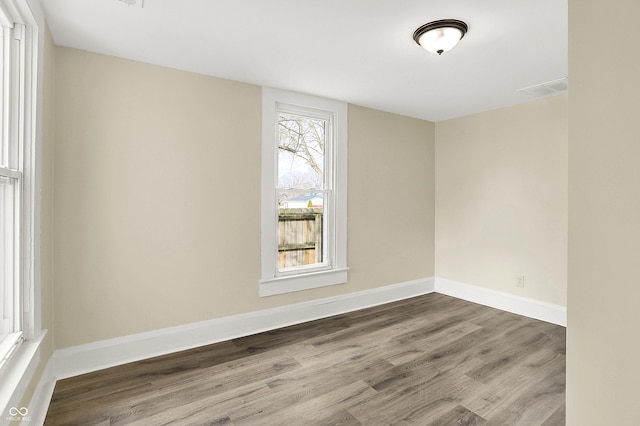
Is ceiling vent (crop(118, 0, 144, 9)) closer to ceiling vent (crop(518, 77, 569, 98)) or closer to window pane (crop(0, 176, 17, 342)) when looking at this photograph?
window pane (crop(0, 176, 17, 342))

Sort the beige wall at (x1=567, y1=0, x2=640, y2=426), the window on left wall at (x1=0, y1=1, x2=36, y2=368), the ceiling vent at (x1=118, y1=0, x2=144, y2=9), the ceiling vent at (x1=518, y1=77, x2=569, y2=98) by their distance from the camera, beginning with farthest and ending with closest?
the ceiling vent at (x1=518, y1=77, x2=569, y2=98) < the ceiling vent at (x1=118, y1=0, x2=144, y2=9) < the window on left wall at (x1=0, y1=1, x2=36, y2=368) < the beige wall at (x1=567, y1=0, x2=640, y2=426)

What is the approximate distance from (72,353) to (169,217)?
1.18m

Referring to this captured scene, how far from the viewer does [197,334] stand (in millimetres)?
2881

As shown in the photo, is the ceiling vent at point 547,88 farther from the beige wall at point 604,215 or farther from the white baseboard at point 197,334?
the white baseboard at point 197,334

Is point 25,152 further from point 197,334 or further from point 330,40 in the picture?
point 330,40

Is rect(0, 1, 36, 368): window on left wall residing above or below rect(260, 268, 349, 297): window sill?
above

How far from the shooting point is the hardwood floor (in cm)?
194

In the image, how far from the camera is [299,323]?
344cm

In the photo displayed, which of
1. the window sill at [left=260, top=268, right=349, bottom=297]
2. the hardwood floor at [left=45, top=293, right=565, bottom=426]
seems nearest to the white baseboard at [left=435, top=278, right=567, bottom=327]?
the hardwood floor at [left=45, top=293, right=565, bottom=426]

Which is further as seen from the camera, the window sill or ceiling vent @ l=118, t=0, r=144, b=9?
the window sill

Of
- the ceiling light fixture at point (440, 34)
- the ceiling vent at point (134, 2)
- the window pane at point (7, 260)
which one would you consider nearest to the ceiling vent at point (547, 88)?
the ceiling light fixture at point (440, 34)

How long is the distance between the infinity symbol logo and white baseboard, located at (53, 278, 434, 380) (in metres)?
0.78

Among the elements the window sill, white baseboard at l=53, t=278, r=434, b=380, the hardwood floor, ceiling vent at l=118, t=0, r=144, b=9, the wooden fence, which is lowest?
the hardwood floor

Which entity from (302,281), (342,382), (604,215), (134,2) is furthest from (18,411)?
(604,215)
